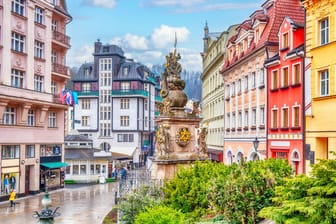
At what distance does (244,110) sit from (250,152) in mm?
3760

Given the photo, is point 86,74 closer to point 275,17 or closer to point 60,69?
point 60,69

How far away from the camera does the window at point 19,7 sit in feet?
113

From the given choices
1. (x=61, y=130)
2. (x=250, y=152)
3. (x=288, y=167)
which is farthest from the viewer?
(x=61, y=130)

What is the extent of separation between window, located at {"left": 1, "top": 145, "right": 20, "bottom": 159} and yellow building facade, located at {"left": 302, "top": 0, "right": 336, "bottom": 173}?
21.5 meters

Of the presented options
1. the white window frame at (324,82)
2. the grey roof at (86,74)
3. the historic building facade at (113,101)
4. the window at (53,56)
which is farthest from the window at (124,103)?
the white window frame at (324,82)

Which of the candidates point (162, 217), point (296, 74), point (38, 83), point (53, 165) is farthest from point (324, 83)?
point (53, 165)

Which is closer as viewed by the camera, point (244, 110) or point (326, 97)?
point (326, 97)

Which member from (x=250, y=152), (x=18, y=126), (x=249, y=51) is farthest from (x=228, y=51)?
(x=18, y=126)

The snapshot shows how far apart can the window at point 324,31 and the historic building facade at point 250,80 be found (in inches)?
313

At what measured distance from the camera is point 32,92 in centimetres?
3659

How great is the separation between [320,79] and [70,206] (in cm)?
1808

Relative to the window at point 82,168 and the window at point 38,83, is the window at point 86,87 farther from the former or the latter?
the window at point 38,83

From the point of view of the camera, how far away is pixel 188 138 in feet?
65.1

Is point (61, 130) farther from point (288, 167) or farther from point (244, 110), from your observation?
point (288, 167)
